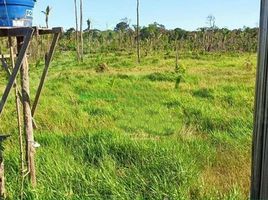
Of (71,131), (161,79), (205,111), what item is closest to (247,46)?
(161,79)

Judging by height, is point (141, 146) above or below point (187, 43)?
below

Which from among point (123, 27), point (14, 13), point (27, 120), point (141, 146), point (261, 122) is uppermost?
point (123, 27)

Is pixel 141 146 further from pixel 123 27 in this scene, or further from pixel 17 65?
pixel 123 27

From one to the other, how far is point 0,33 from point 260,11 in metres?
1.95

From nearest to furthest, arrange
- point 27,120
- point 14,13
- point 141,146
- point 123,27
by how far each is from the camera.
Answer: point 14,13 → point 27,120 → point 141,146 → point 123,27

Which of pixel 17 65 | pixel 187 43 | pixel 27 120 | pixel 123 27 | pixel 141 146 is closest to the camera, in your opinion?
pixel 17 65

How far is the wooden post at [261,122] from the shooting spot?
1.01 metres

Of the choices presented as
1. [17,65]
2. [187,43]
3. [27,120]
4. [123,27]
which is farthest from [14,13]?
[123,27]

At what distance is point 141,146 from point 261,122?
9.83 feet

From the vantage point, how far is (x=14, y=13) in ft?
8.46

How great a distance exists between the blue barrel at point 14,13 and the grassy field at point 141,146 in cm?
131

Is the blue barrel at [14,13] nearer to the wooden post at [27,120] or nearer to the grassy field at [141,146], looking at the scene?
the wooden post at [27,120]

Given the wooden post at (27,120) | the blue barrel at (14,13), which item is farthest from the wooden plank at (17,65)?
the wooden post at (27,120)

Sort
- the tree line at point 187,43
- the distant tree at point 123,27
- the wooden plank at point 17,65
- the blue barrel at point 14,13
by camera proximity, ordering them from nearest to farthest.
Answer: the wooden plank at point 17,65
the blue barrel at point 14,13
the tree line at point 187,43
the distant tree at point 123,27
